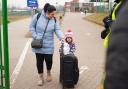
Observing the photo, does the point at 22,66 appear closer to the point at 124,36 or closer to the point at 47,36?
the point at 47,36

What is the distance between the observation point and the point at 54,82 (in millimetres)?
8227

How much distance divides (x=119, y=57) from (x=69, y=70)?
20.5ft

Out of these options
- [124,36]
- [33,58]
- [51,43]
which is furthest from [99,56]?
[124,36]

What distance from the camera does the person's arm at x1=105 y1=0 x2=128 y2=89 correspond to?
4.03 feet

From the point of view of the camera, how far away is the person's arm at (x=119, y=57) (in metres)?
1.23

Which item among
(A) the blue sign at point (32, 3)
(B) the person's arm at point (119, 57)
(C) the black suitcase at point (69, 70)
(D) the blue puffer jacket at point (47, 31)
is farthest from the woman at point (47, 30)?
(A) the blue sign at point (32, 3)

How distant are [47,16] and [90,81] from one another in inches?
68.9

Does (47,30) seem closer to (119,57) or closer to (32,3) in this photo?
(119,57)

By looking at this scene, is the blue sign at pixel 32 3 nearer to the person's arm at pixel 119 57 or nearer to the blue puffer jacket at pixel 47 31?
the blue puffer jacket at pixel 47 31

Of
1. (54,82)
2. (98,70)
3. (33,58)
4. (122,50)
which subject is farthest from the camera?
(33,58)

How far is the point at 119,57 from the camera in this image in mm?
1234

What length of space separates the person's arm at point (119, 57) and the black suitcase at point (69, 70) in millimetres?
6168

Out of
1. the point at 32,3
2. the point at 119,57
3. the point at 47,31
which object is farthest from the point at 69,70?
the point at 32,3

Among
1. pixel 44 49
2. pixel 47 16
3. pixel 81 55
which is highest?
pixel 47 16
